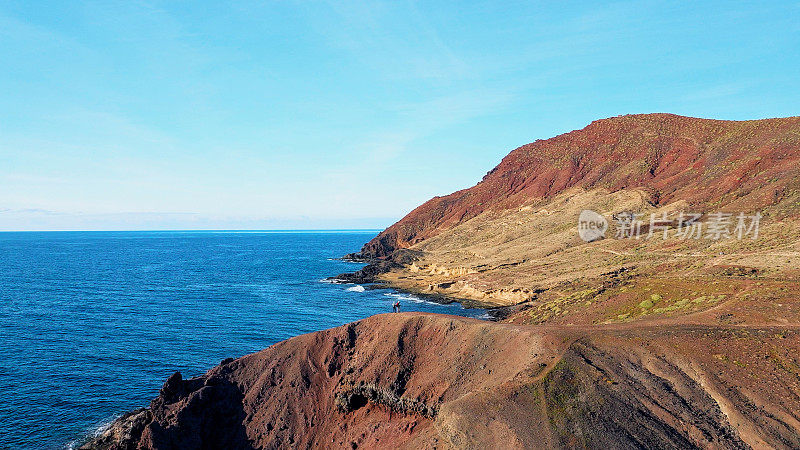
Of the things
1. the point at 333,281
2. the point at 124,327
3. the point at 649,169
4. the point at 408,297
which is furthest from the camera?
the point at 649,169

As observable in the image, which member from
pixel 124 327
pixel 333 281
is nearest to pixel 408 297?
pixel 333 281

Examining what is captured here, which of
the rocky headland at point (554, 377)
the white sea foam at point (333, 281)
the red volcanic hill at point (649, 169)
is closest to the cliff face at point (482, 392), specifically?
the rocky headland at point (554, 377)

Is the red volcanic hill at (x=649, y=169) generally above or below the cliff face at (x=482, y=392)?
above

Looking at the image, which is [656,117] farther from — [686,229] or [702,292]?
[702,292]

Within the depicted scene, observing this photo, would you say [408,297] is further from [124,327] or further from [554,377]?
[554,377]

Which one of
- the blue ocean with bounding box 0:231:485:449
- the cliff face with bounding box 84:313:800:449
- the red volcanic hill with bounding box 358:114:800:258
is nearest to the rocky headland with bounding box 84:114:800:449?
the cliff face with bounding box 84:313:800:449

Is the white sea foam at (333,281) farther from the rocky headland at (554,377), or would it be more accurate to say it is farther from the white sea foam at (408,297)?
the rocky headland at (554,377)

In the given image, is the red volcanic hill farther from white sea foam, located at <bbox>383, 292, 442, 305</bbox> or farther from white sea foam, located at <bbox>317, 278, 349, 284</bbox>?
white sea foam, located at <bbox>383, 292, 442, 305</bbox>
